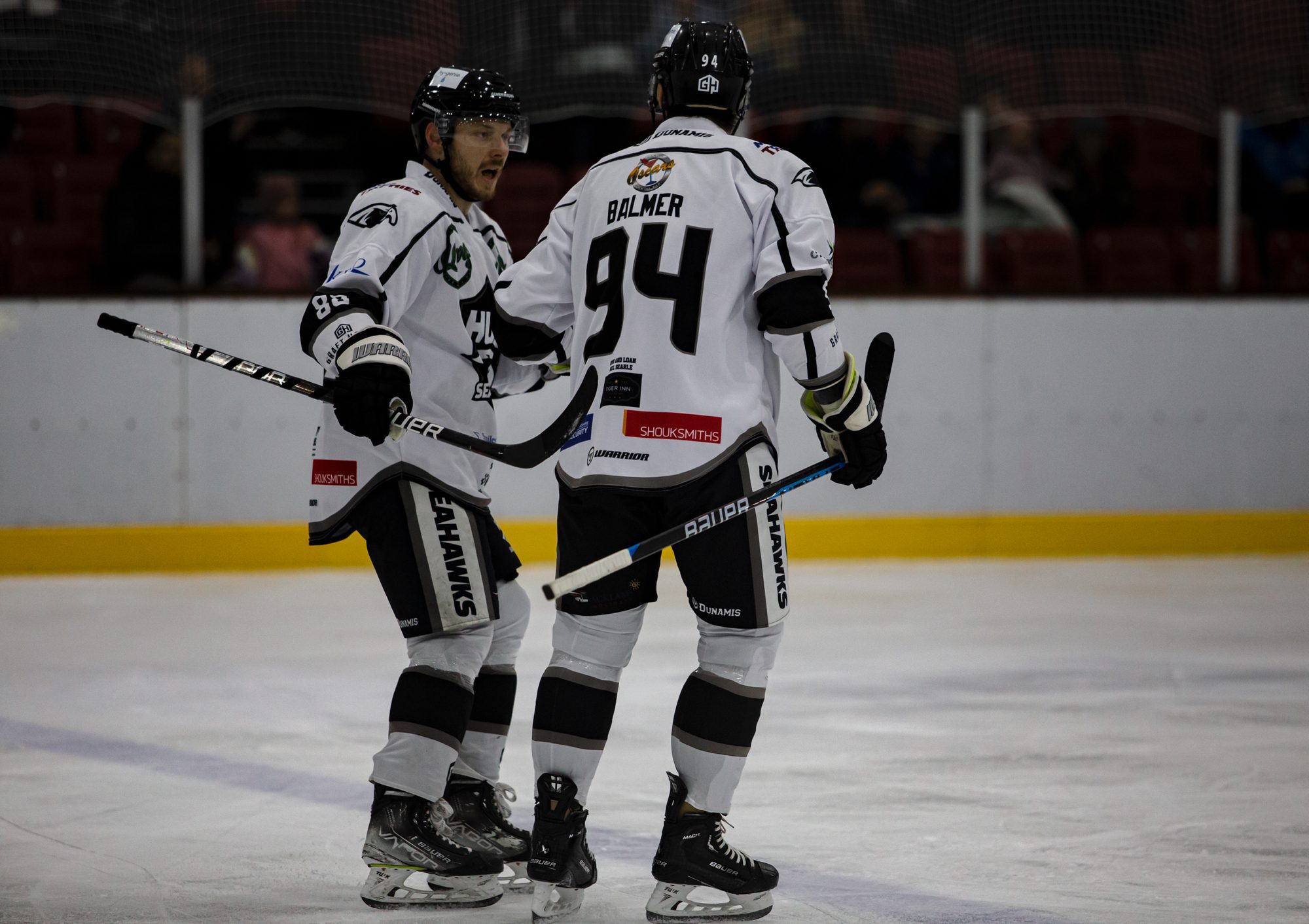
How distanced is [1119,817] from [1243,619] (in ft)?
9.64

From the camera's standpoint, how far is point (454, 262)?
111 inches

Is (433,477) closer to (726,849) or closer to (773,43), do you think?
(726,849)

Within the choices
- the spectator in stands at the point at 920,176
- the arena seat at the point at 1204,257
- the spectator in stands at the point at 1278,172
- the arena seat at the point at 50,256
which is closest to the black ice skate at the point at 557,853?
the arena seat at the point at 50,256

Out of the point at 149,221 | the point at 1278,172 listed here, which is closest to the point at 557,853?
the point at 149,221

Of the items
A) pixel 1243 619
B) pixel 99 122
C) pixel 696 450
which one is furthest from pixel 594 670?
pixel 99 122

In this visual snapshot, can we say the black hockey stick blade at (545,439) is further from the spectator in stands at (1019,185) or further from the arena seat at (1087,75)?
the spectator in stands at (1019,185)

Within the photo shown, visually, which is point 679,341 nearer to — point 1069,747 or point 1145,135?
point 1069,747

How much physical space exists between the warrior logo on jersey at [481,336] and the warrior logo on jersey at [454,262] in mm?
37

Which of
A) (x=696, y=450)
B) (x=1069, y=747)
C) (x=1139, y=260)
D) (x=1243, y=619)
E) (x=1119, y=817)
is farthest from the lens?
(x=1139, y=260)

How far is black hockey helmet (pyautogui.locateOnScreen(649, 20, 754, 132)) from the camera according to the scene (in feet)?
8.77

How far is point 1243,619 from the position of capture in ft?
18.9

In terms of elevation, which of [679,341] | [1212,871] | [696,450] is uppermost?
[679,341]

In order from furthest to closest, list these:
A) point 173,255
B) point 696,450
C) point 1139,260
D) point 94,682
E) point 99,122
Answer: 1. point 1139,260
2. point 99,122
3. point 173,255
4. point 94,682
5. point 696,450

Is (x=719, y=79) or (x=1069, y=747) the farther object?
(x=1069, y=747)
